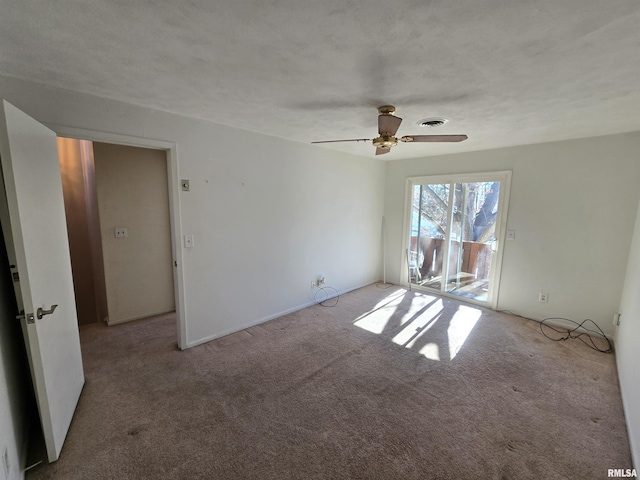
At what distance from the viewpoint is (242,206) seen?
10.1ft

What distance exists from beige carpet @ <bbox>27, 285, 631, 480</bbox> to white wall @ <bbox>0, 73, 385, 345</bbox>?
531 millimetres

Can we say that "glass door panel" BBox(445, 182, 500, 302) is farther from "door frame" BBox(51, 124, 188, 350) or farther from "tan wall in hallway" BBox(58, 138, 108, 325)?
"tan wall in hallway" BBox(58, 138, 108, 325)

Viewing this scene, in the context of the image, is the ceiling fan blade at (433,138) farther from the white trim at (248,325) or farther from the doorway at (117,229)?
the doorway at (117,229)

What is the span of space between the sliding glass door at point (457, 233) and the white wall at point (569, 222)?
172 mm

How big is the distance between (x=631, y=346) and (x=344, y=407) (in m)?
2.29

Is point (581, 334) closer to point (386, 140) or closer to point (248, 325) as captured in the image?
point (386, 140)

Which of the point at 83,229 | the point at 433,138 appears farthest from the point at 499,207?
the point at 83,229

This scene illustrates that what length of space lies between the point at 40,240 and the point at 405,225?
4552mm

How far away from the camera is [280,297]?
3615mm

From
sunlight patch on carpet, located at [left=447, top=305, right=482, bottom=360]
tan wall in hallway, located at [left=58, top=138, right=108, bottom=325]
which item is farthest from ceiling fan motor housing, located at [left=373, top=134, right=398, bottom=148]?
tan wall in hallway, located at [left=58, top=138, right=108, bottom=325]

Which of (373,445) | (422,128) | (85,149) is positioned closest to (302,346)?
(373,445)

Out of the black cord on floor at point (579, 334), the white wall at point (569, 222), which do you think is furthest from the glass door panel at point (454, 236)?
the black cord on floor at point (579, 334)

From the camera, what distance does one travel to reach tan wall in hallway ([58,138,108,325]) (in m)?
3.40

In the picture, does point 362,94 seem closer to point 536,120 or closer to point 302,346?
point 536,120
